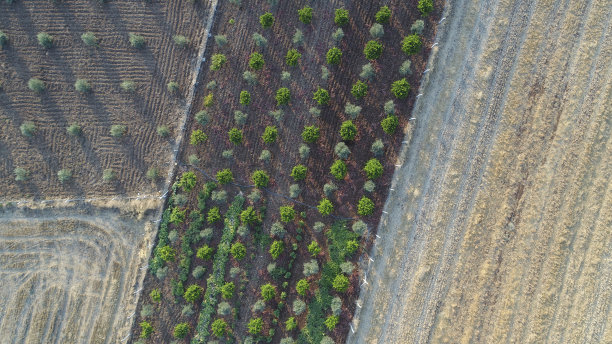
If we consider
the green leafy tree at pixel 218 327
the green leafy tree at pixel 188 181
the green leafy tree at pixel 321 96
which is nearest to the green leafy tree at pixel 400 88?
the green leafy tree at pixel 321 96

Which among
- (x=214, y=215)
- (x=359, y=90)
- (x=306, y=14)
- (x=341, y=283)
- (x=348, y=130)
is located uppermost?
(x=306, y=14)

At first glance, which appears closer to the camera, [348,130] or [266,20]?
[348,130]

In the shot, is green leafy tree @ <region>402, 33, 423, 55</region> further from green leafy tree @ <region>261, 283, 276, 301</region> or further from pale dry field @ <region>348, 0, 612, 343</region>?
green leafy tree @ <region>261, 283, 276, 301</region>

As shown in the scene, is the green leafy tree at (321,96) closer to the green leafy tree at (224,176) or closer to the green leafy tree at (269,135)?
the green leafy tree at (269,135)

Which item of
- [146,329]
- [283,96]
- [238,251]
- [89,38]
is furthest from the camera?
[146,329]

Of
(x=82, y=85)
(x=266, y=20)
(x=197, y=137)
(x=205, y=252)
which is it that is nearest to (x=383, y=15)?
(x=266, y=20)

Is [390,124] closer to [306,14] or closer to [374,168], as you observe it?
[374,168]

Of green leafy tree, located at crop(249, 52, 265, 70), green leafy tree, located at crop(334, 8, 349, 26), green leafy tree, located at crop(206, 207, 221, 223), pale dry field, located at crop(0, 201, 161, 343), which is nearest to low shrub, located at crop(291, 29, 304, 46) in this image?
green leafy tree, located at crop(334, 8, 349, 26)
